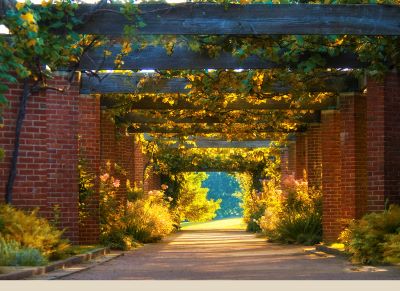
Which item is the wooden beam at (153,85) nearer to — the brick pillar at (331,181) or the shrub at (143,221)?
the brick pillar at (331,181)

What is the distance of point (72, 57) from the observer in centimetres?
1468

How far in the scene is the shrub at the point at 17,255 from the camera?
10.9 metres

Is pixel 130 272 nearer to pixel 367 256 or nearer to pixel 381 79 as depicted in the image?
pixel 367 256

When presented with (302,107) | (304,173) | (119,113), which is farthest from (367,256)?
(304,173)

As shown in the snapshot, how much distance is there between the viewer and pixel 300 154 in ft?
91.7

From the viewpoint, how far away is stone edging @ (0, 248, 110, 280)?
9828 mm

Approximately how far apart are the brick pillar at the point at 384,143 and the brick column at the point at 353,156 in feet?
8.01

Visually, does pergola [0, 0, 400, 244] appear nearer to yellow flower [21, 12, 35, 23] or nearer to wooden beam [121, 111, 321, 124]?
wooden beam [121, 111, 321, 124]

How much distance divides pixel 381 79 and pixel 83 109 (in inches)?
261

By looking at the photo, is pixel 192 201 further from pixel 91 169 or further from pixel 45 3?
pixel 45 3

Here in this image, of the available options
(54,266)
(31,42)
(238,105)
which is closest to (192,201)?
(238,105)

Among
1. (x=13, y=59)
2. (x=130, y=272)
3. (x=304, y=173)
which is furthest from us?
(x=304, y=173)

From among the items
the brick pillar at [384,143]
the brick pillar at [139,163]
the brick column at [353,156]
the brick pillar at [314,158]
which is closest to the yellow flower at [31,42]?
the brick pillar at [384,143]

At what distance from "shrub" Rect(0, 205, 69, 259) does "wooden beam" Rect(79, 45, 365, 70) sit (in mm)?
3402
